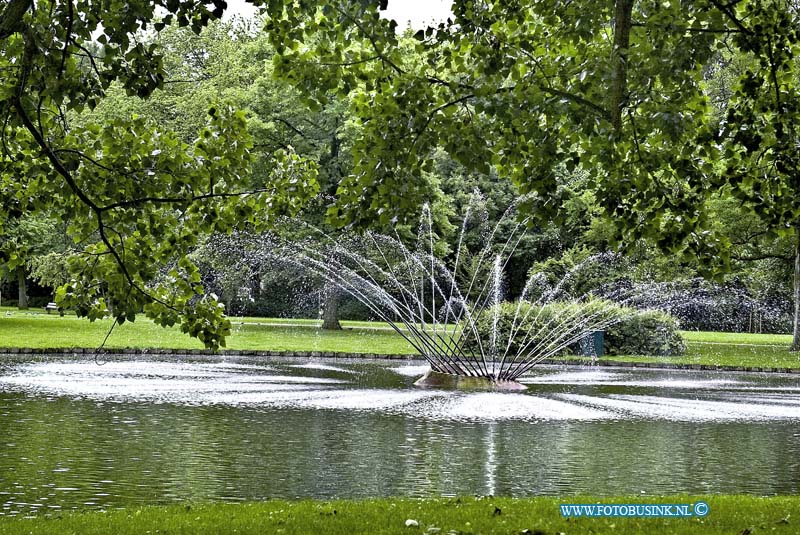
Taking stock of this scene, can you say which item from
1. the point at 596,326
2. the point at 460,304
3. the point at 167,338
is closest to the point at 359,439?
the point at 596,326

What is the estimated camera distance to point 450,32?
9.41m

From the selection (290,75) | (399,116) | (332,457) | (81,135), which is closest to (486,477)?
(332,457)

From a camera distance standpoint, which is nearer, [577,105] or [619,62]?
[619,62]

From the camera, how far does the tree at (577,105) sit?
28.4ft

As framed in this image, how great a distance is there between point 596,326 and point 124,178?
22920mm

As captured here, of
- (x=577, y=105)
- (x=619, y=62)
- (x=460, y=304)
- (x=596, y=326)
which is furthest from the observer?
(x=460, y=304)

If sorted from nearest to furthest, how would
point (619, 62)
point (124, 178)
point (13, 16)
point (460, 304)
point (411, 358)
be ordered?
point (13, 16) → point (124, 178) → point (619, 62) → point (411, 358) → point (460, 304)

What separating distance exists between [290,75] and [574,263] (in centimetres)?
3756

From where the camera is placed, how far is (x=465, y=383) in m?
18.5

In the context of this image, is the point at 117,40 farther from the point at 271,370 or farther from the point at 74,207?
the point at 271,370

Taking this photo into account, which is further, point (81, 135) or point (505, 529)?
point (81, 135)

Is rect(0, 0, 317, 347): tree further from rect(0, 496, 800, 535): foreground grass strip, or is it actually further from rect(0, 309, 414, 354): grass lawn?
rect(0, 309, 414, 354): grass lawn

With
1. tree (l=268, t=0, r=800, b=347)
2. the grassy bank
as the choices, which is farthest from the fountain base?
the grassy bank

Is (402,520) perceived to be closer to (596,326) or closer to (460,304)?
(596,326)
